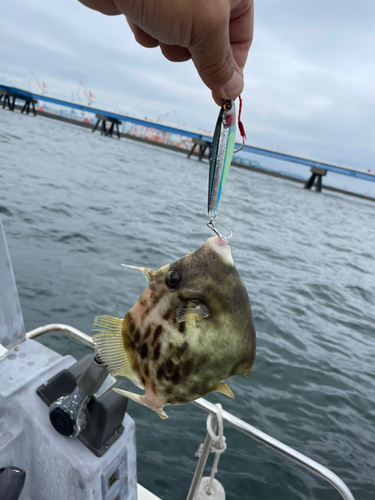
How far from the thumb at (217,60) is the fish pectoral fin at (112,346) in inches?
41.2

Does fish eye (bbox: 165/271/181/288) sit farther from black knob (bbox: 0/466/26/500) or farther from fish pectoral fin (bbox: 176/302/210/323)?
black knob (bbox: 0/466/26/500)

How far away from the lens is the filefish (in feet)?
4.72

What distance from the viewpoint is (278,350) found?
8609 mm

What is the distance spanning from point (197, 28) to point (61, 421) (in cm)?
217

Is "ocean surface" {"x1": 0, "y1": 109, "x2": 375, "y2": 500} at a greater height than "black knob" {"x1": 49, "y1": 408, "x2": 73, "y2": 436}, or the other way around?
"black knob" {"x1": 49, "y1": 408, "x2": 73, "y2": 436}

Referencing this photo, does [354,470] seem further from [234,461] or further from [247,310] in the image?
[247,310]

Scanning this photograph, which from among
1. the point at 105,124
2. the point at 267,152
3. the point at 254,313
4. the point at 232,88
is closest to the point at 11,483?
the point at 232,88

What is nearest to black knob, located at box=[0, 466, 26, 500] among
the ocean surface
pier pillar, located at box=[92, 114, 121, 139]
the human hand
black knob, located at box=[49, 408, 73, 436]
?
black knob, located at box=[49, 408, 73, 436]

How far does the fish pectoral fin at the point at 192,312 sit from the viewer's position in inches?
56.5

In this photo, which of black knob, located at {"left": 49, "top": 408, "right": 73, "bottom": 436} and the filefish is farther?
black knob, located at {"left": 49, "top": 408, "right": 73, "bottom": 436}

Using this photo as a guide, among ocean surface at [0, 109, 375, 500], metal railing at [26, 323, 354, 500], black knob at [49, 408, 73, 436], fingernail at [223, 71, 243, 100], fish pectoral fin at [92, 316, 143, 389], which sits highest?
fingernail at [223, 71, 243, 100]

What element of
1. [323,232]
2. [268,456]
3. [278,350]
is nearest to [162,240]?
[278,350]

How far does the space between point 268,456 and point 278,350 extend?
10.1 ft

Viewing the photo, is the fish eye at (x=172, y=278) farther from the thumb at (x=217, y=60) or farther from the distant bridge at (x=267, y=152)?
the distant bridge at (x=267, y=152)
